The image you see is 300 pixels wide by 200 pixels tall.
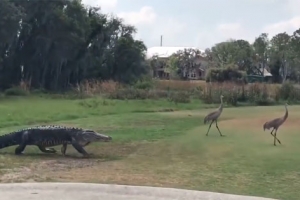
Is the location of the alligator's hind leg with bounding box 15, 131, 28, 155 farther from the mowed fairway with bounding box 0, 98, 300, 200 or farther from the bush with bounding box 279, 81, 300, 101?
the bush with bounding box 279, 81, 300, 101

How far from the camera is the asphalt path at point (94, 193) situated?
7.18 metres

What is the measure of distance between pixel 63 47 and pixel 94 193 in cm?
3729

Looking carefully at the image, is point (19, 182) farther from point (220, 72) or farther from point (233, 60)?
point (233, 60)

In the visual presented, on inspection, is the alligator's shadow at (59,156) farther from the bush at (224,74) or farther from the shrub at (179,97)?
the bush at (224,74)

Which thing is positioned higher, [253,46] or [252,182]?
[253,46]

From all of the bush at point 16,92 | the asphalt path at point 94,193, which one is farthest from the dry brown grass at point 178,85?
the asphalt path at point 94,193

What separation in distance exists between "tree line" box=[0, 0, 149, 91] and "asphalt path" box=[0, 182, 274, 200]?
31365mm

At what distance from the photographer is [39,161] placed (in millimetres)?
10375

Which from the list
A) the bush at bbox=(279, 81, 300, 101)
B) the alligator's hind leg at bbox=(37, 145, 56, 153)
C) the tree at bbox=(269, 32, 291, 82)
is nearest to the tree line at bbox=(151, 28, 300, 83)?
the tree at bbox=(269, 32, 291, 82)

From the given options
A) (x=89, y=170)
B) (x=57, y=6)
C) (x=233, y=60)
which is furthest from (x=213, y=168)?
(x=233, y=60)

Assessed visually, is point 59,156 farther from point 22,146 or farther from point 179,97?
point 179,97

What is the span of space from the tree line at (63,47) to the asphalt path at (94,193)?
31365mm

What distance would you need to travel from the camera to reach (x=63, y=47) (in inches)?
1729

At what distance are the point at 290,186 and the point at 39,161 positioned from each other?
447 cm
